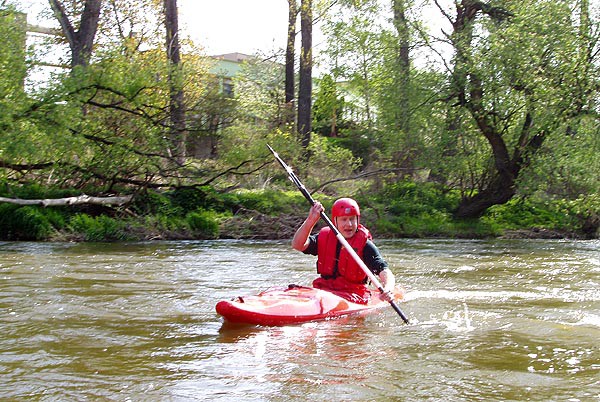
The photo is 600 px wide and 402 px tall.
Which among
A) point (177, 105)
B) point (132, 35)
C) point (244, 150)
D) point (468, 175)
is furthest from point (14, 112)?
point (132, 35)

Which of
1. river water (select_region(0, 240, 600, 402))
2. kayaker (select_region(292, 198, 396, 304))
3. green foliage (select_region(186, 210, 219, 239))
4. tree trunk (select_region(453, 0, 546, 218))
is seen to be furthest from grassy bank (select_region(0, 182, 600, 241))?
kayaker (select_region(292, 198, 396, 304))

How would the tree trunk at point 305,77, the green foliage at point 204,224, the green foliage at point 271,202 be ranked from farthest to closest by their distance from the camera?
1. the tree trunk at point 305,77
2. the green foliage at point 271,202
3. the green foliage at point 204,224

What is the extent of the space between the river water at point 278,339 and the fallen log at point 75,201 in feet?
8.43

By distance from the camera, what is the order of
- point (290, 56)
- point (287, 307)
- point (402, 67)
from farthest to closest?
point (290, 56)
point (402, 67)
point (287, 307)

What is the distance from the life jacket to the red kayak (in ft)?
0.91

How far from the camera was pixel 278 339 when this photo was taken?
5.30m

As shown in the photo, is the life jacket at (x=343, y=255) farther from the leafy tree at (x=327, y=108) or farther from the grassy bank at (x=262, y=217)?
the leafy tree at (x=327, y=108)

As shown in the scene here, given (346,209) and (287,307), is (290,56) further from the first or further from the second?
(287,307)

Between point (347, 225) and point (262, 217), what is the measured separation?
8.15 m

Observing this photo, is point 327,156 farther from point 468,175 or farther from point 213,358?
point 213,358

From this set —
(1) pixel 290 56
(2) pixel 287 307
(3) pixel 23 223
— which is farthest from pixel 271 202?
(2) pixel 287 307

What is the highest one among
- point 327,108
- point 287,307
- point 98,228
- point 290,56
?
point 290,56

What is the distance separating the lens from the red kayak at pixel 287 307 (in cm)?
555

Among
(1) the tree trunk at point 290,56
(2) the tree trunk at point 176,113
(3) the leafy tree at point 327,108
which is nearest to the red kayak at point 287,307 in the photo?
(2) the tree trunk at point 176,113
